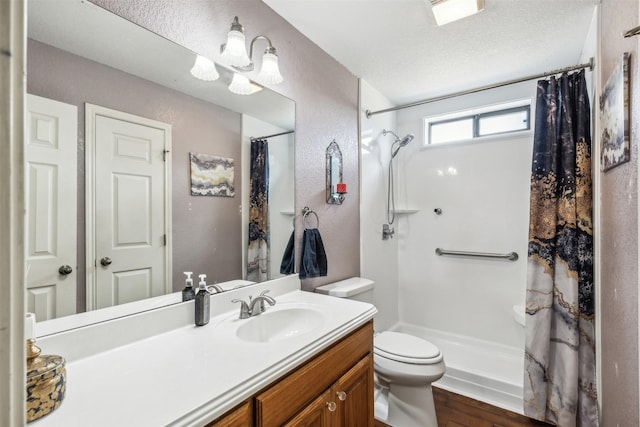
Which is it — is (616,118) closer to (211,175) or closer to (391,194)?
(211,175)

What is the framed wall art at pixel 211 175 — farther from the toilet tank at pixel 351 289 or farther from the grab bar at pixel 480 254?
the grab bar at pixel 480 254

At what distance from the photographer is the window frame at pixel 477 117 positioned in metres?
2.50

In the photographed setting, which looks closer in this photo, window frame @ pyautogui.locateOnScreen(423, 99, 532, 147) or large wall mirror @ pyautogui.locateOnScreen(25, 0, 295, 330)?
large wall mirror @ pyautogui.locateOnScreen(25, 0, 295, 330)

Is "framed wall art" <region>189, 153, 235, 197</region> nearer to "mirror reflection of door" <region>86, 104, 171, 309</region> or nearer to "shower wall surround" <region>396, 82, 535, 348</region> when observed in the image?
"mirror reflection of door" <region>86, 104, 171, 309</region>

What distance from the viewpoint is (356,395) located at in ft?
3.99

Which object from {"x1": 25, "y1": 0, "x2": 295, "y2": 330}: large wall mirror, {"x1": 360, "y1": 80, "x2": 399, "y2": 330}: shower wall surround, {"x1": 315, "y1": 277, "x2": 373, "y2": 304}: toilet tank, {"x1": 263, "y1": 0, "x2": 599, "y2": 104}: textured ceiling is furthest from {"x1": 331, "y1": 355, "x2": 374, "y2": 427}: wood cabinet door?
{"x1": 263, "y1": 0, "x2": 599, "y2": 104}: textured ceiling

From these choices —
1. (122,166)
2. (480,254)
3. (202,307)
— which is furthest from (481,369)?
(122,166)

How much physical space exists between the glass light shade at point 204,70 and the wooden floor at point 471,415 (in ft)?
6.91

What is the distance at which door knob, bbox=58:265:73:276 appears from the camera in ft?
2.97

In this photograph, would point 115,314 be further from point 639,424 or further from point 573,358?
point 573,358

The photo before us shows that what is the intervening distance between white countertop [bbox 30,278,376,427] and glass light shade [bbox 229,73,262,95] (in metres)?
0.99
